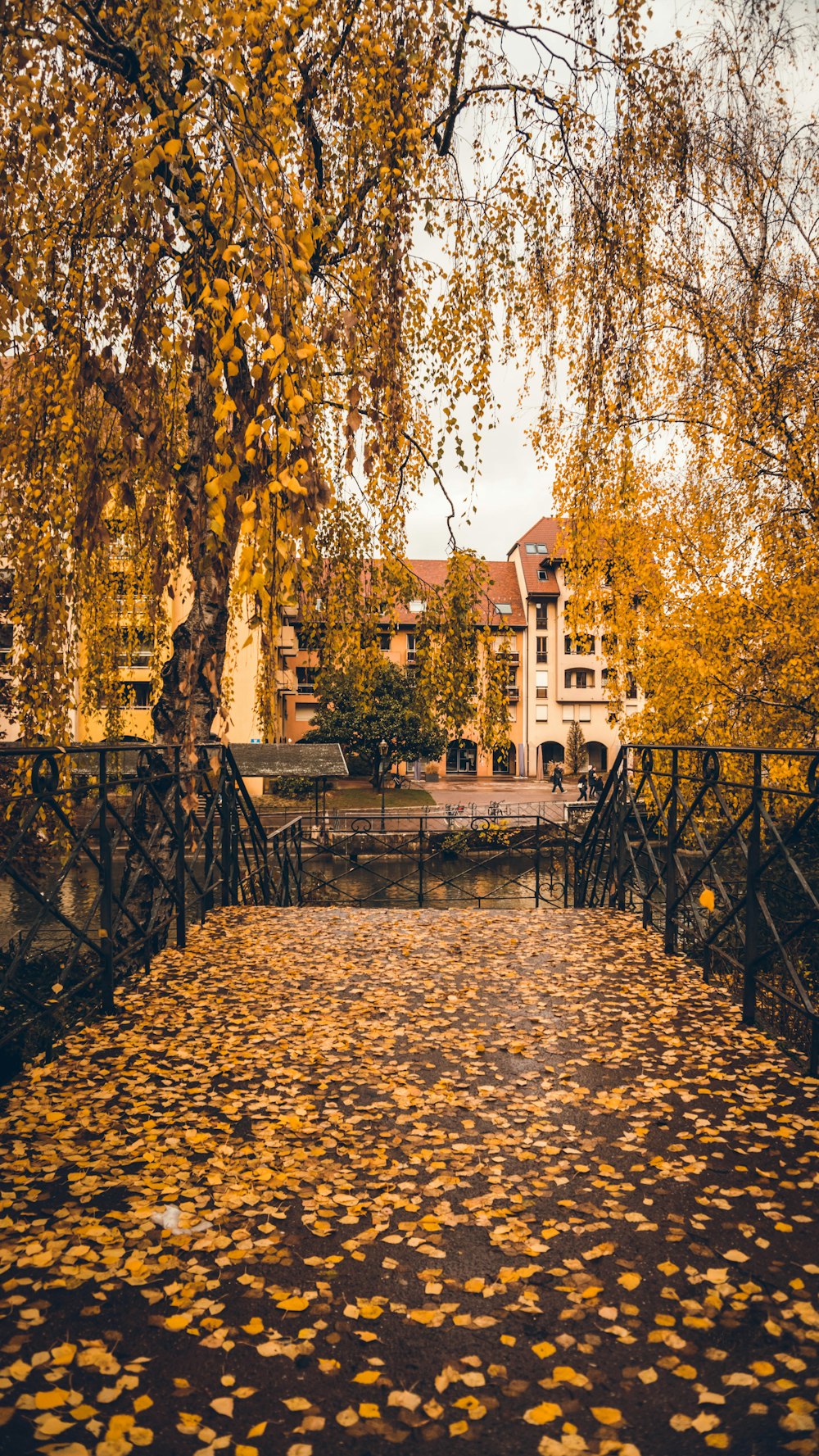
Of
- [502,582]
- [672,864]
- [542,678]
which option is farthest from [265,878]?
[502,582]

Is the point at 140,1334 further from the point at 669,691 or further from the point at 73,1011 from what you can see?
the point at 669,691

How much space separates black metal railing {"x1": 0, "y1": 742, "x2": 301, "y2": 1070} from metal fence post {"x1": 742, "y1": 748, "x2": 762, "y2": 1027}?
3511mm

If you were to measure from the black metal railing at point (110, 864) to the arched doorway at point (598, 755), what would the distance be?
146ft

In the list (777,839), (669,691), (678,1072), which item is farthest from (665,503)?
(678,1072)

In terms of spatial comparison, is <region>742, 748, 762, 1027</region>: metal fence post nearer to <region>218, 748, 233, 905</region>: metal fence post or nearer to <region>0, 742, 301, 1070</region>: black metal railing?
<region>0, 742, 301, 1070</region>: black metal railing

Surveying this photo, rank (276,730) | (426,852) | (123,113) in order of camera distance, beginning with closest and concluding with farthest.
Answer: (123,113), (276,730), (426,852)

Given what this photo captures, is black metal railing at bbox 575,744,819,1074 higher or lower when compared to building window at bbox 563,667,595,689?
lower

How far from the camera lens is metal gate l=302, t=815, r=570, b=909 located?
64.0 ft

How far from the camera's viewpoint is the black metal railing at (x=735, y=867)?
15.1ft

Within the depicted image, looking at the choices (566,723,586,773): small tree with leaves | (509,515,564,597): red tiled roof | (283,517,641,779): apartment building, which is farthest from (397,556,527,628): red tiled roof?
(566,723,586,773): small tree with leaves

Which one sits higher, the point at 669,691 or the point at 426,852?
the point at 669,691

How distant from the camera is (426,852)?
2631 cm

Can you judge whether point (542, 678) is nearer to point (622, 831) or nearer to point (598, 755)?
point (598, 755)

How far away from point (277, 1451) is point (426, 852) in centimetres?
2441
